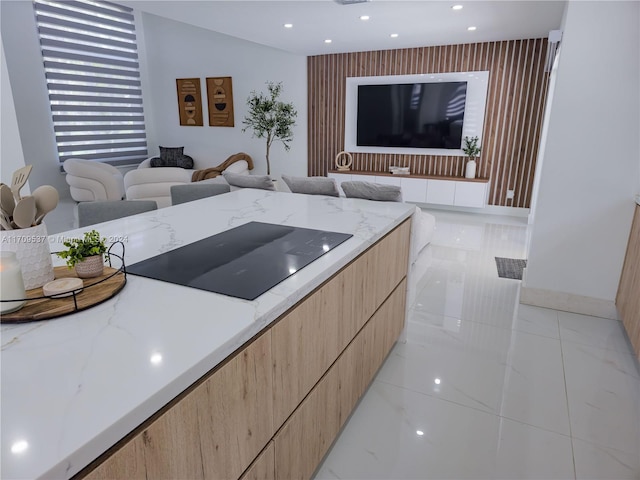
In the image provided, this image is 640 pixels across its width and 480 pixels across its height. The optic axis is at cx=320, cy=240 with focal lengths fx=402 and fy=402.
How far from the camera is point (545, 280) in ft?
10.2

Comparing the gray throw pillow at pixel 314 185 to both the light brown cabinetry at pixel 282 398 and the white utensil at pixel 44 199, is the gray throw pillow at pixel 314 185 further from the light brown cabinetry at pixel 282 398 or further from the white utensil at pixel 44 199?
the white utensil at pixel 44 199

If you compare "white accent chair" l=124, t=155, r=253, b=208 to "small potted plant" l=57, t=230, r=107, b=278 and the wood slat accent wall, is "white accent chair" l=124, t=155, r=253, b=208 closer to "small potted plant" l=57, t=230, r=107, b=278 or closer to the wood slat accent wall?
the wood slat accent wall

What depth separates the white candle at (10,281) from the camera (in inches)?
37.5

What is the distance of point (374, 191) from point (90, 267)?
242 centimetres

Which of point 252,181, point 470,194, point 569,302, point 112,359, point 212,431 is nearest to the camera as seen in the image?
point 112,359

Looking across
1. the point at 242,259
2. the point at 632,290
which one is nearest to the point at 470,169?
the point at 632,290

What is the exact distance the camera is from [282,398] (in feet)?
4.07

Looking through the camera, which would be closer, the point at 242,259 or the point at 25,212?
the point at 25,212

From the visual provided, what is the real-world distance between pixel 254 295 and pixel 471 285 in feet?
9.32

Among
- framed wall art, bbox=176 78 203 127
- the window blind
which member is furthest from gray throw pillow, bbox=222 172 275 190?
the window blind

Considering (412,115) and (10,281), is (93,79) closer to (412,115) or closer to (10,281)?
(412,115)

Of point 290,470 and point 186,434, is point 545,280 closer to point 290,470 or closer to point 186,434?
point 290,470

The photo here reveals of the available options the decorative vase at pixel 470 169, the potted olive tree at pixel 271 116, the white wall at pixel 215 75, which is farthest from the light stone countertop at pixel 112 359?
the white wall at pixel 215 75

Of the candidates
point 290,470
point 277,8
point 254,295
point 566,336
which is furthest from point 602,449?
point 277,8
